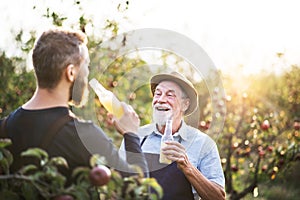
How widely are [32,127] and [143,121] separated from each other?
3578mm

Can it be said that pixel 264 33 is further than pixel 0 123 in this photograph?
Yes

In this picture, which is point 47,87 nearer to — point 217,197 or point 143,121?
point 217,197

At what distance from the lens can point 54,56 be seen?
2.08m

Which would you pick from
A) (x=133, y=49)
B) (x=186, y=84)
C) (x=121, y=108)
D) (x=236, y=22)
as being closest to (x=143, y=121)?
(x=133, y=49)

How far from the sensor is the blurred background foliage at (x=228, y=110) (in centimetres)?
475

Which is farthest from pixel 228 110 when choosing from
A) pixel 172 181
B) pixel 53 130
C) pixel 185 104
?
pixel 53 130

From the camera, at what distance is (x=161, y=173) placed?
116 inches

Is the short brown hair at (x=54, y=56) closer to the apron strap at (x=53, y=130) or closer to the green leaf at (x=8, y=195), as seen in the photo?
the apron strap at (x=53, y=130)

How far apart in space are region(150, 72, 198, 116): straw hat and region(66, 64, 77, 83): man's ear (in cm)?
109

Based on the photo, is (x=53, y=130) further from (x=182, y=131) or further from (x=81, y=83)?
(x=182, y=131)

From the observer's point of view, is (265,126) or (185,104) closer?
(185,104)

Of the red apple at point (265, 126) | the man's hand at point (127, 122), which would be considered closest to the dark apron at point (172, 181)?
the man's hand at point (127, 122)

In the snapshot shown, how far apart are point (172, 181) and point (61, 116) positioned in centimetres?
104

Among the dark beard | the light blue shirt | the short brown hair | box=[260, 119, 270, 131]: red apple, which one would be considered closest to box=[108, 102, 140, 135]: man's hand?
the dark beard
